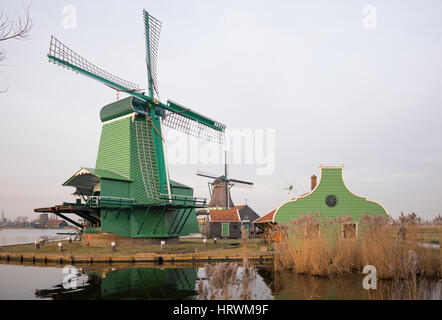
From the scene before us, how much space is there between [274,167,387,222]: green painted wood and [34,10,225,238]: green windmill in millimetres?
7371

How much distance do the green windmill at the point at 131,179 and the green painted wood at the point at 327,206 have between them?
7.37 metres

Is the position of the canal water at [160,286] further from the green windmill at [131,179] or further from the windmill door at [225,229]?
the windmill door at [225,229]

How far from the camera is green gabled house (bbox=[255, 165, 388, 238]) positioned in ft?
68.9

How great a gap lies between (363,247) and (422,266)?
186cm

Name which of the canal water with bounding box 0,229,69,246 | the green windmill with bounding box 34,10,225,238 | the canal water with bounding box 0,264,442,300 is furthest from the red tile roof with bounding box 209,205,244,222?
the canal water with bounding box 0,264,442,300

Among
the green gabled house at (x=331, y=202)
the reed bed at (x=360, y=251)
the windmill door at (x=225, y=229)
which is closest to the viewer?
the reed bed at (x=360, y=251)

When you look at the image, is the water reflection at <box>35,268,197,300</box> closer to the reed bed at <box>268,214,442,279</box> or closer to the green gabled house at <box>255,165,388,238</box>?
the reed bed at <box>268,214,442,279</box>

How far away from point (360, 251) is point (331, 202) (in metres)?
8.51

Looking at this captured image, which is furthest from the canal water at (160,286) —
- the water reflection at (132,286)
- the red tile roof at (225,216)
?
the red tile roof at (225,216)

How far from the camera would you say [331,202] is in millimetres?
21109

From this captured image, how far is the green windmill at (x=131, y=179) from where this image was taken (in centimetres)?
2303

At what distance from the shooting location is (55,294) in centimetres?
1061

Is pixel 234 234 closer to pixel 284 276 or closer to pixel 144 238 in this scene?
pixel 144 238
